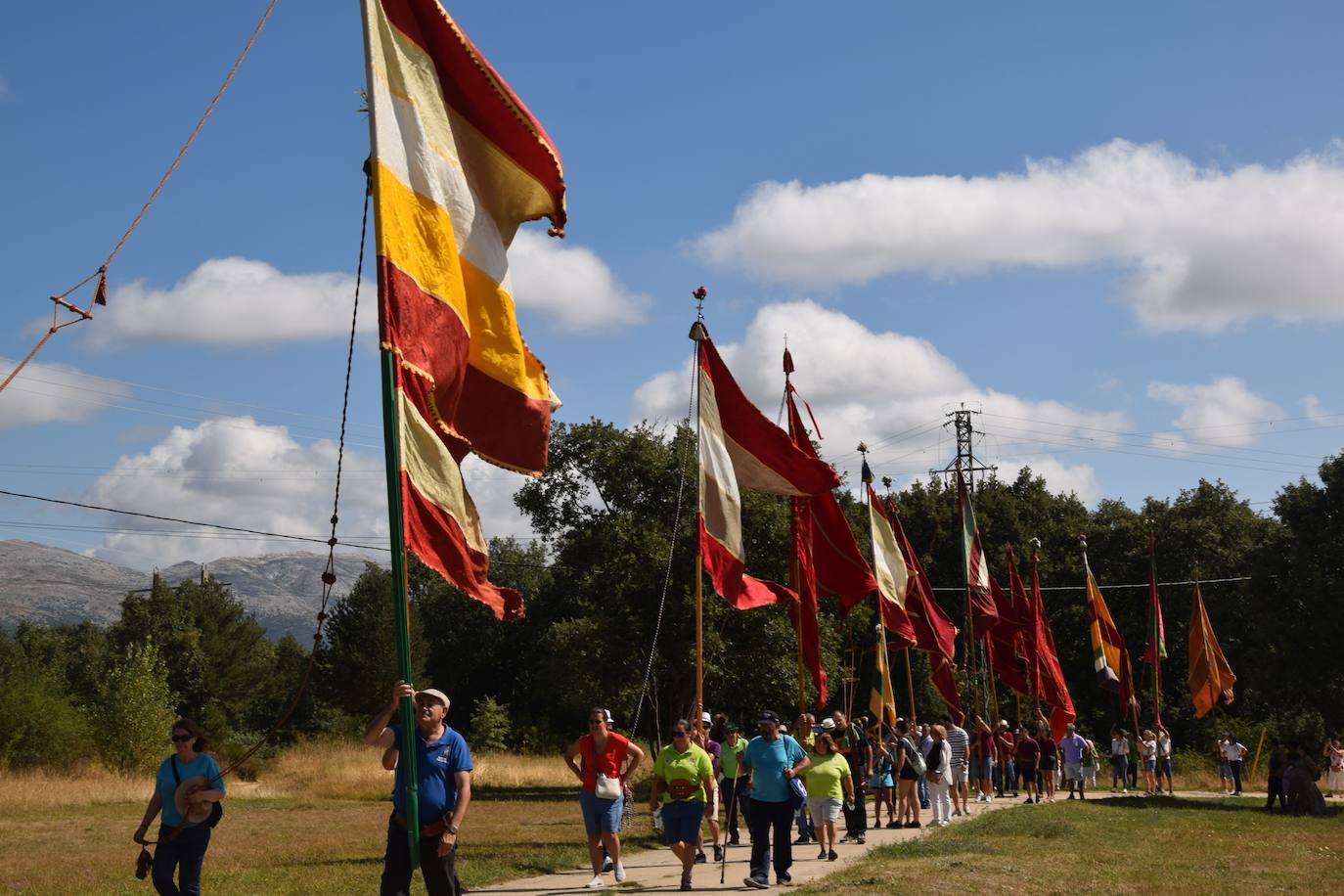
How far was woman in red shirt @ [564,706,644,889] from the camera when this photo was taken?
13906 mm

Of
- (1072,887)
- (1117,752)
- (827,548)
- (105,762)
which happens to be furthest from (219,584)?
(1072,887)

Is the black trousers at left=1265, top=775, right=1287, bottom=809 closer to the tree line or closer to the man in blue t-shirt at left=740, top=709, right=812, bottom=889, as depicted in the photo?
the tree line

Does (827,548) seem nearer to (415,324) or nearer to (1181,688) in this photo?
(415,324)

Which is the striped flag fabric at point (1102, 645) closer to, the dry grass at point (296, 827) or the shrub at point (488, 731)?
the dry grass at point (296, 827)

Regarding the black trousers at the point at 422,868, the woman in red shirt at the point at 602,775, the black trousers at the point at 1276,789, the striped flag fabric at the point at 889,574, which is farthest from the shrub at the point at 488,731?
the black trousers at the point at 422,868

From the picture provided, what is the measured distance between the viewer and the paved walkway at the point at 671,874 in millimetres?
14688

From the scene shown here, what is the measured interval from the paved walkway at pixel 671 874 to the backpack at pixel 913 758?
2.37m

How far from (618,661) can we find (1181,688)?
118ft

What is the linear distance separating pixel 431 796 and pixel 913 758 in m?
15.9

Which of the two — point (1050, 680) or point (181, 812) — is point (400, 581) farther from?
point (1050, 680)

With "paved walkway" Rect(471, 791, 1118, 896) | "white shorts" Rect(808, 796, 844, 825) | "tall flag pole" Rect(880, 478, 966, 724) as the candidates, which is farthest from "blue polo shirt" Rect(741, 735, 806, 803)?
"tall flag pole" Rect(880, 478, 966, 724)

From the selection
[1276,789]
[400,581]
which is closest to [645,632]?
[1276,789]

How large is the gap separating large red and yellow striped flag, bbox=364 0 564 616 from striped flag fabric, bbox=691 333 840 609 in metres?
7.72

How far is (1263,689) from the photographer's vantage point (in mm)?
37719
